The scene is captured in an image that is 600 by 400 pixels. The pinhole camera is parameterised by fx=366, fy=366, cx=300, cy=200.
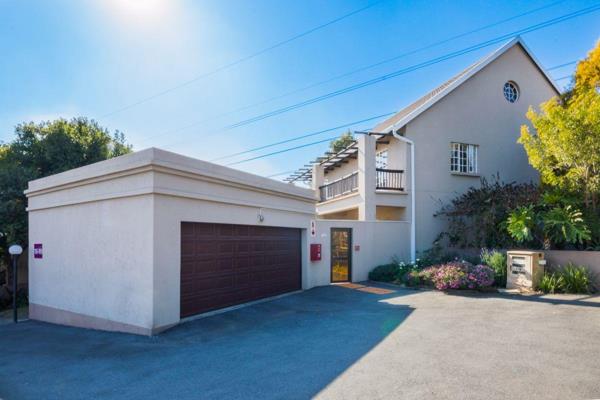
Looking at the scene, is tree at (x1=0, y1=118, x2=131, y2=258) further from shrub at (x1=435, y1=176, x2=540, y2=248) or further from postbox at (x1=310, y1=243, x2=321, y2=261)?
shrub at (x1=435, y1=176, x2=540, y2=248)

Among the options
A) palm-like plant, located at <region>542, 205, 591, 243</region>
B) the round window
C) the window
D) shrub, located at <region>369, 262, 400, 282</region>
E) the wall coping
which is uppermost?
the round window

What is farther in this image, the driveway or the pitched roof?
the pitched roof

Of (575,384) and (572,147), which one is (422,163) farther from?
(575,384)

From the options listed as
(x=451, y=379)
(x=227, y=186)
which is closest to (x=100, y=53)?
(x=227, y=186)

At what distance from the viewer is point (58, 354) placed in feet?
20.0

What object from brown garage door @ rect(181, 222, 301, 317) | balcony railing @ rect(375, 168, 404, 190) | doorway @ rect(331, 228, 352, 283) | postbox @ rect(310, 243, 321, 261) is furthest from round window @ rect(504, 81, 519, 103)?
brown garage door @ rect(181, 222, 301, 317)

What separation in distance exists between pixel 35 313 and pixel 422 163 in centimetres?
1382

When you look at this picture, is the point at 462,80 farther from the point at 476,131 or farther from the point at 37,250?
the point at 37,250

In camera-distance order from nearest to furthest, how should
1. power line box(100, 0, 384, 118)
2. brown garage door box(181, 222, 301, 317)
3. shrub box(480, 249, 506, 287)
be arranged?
brown garage door box(181, 222, 301, 317), shrub box(480, 249, 506, 287), power line box(100, 0, 384, 118)

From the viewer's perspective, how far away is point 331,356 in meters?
5.33

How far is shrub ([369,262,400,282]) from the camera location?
512 inches

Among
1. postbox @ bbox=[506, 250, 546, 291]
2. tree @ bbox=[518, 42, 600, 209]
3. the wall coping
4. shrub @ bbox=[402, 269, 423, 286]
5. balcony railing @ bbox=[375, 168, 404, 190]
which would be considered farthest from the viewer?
balcony railing @ bbox=[375, 168, 404, 190]

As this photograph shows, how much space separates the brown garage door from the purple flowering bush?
436 centimetres

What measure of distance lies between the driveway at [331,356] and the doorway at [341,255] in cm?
420
